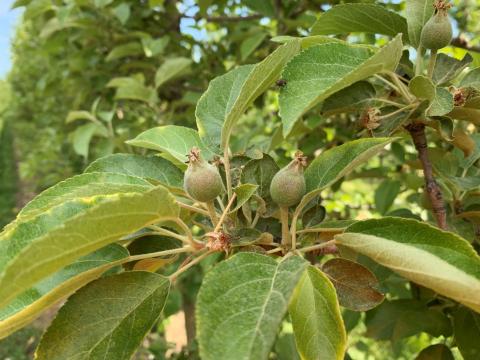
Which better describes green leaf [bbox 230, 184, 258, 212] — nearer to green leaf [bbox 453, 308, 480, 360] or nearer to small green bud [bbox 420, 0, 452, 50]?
small green bud [bbox 420, 0, 452, 50]

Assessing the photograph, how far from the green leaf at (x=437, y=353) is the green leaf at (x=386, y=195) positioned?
635mm

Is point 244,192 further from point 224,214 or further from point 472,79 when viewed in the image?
point 472,79

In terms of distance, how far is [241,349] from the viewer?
484 mm

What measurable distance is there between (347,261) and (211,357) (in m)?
0.31

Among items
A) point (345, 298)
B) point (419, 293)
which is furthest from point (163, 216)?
point (419, 293)

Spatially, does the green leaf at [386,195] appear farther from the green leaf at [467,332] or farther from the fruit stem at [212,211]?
the fruit stem at [212,211]

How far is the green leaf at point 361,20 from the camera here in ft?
2.76

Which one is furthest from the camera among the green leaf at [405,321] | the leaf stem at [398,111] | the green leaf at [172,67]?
the green leaf at [172,67]

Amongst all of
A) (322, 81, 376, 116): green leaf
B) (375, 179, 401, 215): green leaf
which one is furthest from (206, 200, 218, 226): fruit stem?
(375, 179, 401, 215): green leaf

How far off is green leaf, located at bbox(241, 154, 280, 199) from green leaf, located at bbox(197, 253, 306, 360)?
191 mm

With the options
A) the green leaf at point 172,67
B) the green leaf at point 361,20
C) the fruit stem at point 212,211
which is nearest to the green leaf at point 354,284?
the fruit stem at point 212,211

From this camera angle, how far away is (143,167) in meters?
0.83

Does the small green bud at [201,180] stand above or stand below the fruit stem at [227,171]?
above

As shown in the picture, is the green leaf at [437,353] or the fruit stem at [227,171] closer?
the fruit stem at [227,171]
